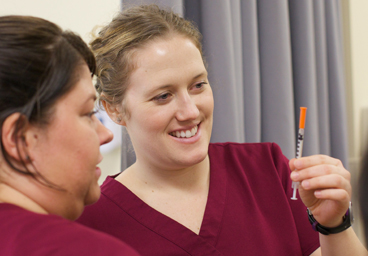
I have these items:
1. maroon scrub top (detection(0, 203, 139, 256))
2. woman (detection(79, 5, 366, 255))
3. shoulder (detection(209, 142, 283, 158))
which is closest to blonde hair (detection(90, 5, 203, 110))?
woman (detection(79, 5, 366, 255))

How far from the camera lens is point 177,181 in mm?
1146

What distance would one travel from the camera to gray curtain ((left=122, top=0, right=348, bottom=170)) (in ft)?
4.99

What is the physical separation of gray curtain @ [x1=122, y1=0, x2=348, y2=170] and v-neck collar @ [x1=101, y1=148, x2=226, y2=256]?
353 mm

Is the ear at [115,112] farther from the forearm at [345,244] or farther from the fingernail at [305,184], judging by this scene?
the forearm at [345,244]

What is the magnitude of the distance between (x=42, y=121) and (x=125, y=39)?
0.52m

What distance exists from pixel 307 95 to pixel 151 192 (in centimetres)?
112

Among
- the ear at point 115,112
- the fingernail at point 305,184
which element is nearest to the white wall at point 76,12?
the ear at point 115,112

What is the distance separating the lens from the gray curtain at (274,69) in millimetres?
1521

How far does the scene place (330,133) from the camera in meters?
2.07

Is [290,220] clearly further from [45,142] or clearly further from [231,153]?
[45,142]

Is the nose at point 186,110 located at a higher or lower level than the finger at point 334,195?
higher

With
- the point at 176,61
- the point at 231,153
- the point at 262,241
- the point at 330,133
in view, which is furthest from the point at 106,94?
the point at 330,133

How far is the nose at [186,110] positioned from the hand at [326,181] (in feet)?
0.99

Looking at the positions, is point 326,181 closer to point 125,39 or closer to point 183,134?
point 183,134
